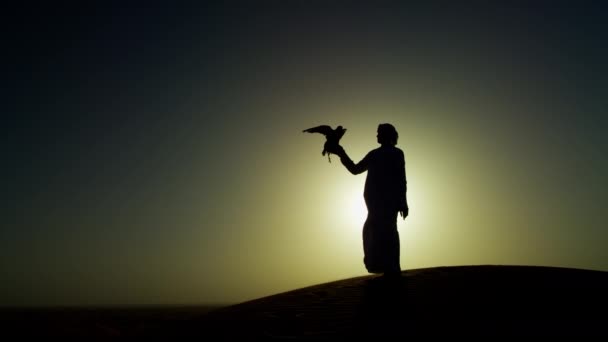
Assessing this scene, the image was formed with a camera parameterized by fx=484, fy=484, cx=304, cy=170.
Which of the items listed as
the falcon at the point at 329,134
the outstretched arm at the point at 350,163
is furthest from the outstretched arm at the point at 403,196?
the falcon at the point at 329,134

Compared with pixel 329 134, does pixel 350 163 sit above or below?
below

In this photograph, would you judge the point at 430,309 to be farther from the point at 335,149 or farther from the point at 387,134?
the point at 335,149

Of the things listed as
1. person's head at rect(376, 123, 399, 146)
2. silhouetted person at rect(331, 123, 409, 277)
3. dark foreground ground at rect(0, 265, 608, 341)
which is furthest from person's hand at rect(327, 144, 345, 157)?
dark foreground ground at rect(0, 265, 608, 341)

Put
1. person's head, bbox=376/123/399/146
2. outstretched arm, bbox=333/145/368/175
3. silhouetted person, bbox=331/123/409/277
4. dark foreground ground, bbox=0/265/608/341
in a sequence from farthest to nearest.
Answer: outstretched arm, bbox=333/145/368/175, person's head, bbox=376/123/399/146, silhouetted person, bbox=331/123/409/277, dark foreground ground, bbox=0/265/608/341

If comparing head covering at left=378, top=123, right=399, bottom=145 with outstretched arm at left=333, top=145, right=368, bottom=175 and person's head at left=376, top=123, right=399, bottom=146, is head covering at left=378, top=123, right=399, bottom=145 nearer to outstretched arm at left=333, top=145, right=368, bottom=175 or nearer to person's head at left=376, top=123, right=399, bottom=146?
person's head at left=376, top=123, right=399, bottom=146

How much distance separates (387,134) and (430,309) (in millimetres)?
3606

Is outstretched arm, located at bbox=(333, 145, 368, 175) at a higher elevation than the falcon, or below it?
below

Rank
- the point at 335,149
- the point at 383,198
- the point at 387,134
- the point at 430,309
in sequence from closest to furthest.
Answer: the point at 430,309, the point at 383,198, the point at 387,134, the point at 335,149

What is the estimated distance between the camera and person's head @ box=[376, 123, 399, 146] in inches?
345

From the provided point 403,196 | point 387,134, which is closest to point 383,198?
point 403,196

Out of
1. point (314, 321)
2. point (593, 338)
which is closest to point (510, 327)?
point (593, 338)

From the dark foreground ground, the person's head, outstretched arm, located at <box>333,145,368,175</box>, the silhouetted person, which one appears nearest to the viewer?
the dark foreground ground

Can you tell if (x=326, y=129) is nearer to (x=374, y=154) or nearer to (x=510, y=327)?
(x=374, y=154)

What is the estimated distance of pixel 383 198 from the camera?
850cm
